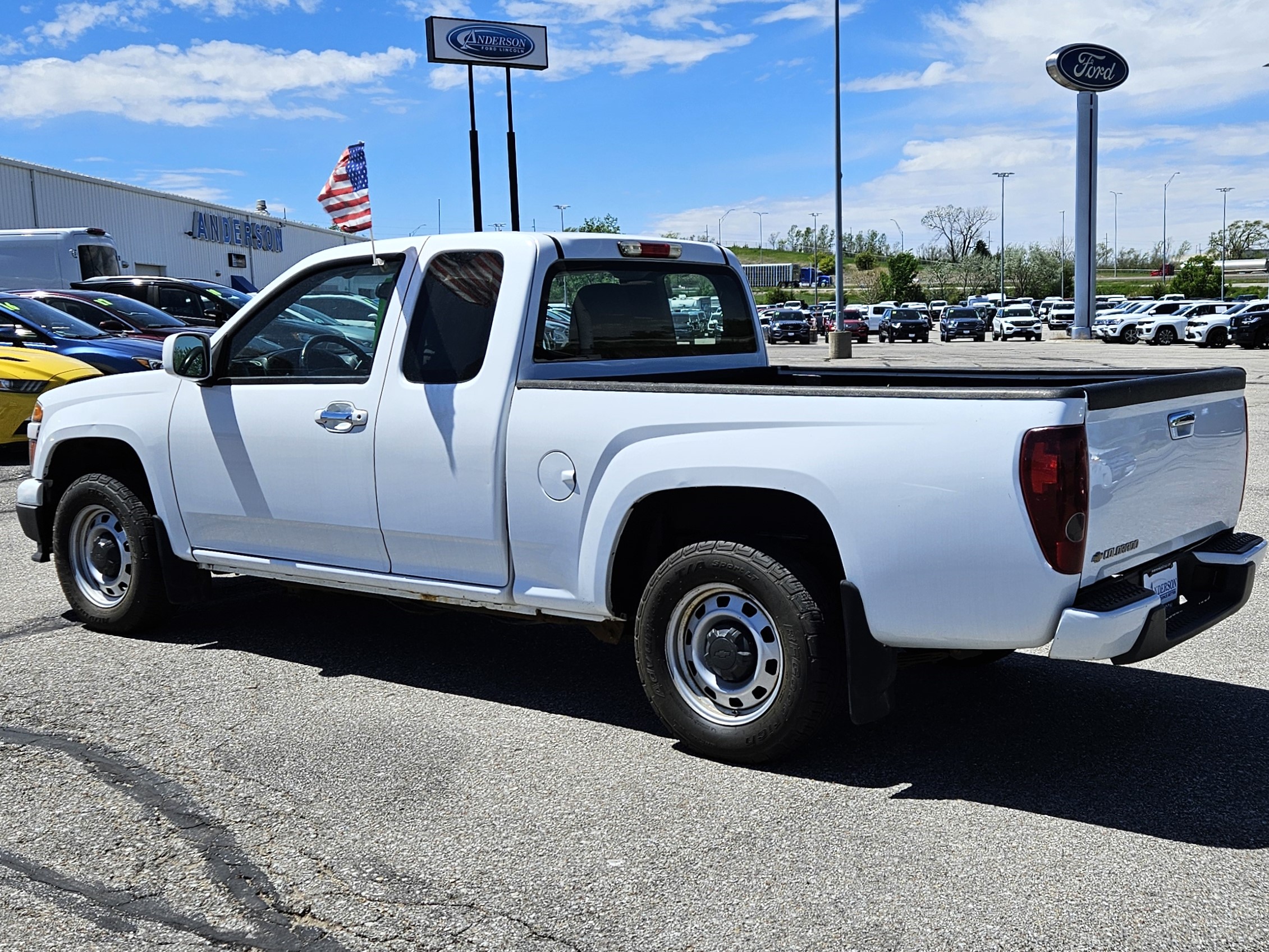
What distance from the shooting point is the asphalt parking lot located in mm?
3295

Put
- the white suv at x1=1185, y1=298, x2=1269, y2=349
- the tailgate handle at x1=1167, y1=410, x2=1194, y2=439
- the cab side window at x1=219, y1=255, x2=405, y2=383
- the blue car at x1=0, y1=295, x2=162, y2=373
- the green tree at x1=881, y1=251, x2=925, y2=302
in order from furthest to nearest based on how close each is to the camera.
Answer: the green tree at x1=881, y1=251, x2=925, y2=302 < the white suv at x1=1185, y1=298, x2=1269, y2=349 < the blue car at x1=0, y1=295, x2=162, y2=373 < the cab side window at x1=219, y1=255, x2=405, y2=383 < the tailgate handle at x1=1167, y1=410, x2=1194, y2=439

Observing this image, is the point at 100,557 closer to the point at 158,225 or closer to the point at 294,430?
the point at 294,430

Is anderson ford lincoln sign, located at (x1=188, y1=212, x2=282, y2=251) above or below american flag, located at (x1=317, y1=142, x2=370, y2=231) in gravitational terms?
above

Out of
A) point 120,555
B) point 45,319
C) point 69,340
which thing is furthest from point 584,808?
point 45,319

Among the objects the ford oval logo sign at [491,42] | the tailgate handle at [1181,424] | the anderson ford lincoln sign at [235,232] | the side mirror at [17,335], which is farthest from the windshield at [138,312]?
the anderson ford lincoln sign at [235,232]

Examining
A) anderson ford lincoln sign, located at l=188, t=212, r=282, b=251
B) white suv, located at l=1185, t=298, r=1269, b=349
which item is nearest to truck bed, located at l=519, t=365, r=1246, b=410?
white suv, located at l=1185, t=298, r=1269, b=349

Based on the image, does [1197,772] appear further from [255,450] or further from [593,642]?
[255,450]

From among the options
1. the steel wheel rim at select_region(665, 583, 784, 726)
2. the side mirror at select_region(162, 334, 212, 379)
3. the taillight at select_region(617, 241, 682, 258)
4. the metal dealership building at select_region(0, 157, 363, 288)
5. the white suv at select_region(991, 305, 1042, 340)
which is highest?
the metal dealership building at select_region(0, 157, 363, 288)

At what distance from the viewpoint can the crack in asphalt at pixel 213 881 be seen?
324 centimetres

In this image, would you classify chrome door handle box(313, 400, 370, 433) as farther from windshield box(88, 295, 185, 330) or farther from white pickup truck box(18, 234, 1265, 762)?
windshield box(88, 295, 185, 330)

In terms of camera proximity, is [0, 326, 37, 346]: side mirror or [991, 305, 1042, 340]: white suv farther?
[991, 305, 1042, 340]: white suv

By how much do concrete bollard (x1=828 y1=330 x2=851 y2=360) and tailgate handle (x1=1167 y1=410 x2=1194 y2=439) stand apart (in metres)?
32.9

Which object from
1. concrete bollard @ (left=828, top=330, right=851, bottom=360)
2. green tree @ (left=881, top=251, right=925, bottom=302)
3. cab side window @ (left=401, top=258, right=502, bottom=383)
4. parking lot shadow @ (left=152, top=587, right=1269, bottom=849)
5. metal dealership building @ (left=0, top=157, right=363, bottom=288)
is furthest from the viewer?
green tree @ (left=881, top=251, right=925, bottom=302)

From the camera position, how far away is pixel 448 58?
39.2 meters
